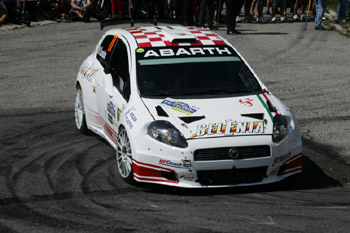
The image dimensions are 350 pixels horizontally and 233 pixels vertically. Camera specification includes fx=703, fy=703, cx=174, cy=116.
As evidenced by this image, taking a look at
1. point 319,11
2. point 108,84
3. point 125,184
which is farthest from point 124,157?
point 319,11

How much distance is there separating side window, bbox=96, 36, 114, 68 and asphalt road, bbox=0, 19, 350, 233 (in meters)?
1.10

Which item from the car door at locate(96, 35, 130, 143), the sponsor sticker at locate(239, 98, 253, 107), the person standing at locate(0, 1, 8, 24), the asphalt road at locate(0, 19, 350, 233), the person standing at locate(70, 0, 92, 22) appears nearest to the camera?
the asphalt road at locate(0, 19, 350, 233)

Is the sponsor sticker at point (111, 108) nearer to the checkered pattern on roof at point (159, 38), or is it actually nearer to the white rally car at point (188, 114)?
the white rally car at point (188, 114)

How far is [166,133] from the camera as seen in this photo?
713cm

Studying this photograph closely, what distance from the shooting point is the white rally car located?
703 centimetres

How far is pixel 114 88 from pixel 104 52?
50.5 inches

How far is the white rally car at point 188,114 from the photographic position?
703 centimetres

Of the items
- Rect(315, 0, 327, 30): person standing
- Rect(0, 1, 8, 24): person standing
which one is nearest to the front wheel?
Rect(315, 0, 327, 30): person standing

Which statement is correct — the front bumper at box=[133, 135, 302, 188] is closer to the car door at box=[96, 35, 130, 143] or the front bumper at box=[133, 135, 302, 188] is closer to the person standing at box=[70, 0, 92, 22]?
the car door at box=[96, 35, 130, 143]

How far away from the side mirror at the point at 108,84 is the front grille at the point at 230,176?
1.94m

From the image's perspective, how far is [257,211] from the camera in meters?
6.51

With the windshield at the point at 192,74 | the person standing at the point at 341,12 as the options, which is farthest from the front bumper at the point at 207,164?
the person standing at the point at 341,12

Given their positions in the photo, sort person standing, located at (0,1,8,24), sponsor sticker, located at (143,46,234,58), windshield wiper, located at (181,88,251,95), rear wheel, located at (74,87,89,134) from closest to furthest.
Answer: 1. windshield wiper, located at (181,88,251,95)
2. sponsor sticker, located at (143,46,234,58)
3. rear wheel, located at (74,87,89,134)
4. person standing, located at (0,1,8,24)

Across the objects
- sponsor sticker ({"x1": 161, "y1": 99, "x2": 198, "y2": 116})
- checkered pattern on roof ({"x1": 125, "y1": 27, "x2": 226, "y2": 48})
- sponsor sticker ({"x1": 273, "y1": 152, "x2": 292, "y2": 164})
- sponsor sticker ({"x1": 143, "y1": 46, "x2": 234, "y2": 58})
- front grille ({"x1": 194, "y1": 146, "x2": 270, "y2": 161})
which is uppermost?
checkered pattern on roof ({"x1": 125, "y1": 27, "x2": 226, "y2": 48})
